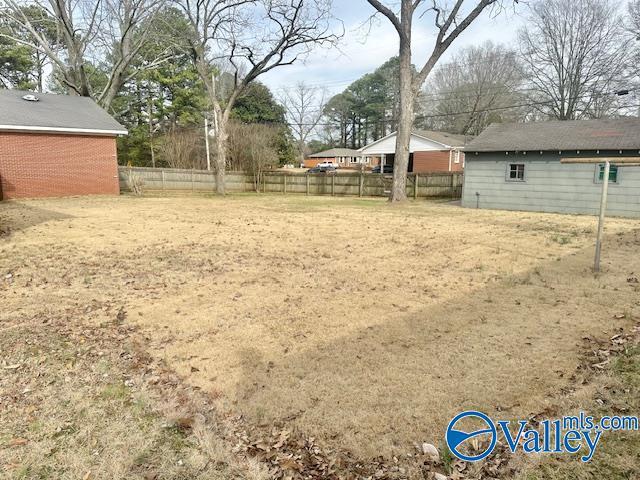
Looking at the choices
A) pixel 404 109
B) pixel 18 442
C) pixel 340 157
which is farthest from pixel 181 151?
pixel 340 157

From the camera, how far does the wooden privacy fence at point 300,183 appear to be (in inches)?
792

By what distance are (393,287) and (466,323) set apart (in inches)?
51.5

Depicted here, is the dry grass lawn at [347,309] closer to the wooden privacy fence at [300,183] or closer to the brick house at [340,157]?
the wooden privacy fence at [300,183]

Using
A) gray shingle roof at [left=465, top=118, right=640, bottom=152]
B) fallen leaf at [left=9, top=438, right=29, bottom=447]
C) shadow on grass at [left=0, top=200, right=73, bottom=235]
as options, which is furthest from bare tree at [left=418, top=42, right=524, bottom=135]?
fallen leaf at [left=9, top=438, right=29, bottom=447]

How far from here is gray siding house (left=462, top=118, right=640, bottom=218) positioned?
507 inches

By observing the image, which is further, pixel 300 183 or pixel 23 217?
pixel 300 183

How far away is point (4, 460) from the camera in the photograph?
215cm

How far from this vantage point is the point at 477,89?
35562mm

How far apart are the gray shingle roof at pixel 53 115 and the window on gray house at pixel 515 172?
16.4 metres

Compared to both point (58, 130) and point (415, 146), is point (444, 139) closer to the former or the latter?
point (415, 146)

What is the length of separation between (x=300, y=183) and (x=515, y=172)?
12.4 meters

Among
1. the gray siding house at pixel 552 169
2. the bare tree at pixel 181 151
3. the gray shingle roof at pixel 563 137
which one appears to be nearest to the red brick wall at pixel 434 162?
the gray shingle roof at pixel 563 137

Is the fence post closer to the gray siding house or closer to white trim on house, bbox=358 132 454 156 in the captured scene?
the gray siding house

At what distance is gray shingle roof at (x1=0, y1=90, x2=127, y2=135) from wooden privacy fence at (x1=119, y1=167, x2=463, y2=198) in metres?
2.84
